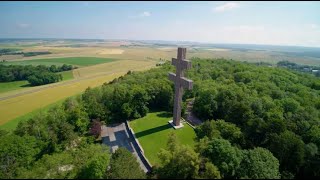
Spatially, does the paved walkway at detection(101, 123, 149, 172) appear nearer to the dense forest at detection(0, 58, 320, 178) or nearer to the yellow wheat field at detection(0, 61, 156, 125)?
the dense forest at detection(0, 58, 320, 178)

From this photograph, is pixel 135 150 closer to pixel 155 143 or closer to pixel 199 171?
pixel 155 143

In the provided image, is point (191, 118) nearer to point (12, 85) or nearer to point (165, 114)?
point (165, 114)

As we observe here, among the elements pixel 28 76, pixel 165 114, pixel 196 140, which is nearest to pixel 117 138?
pixel 165 114

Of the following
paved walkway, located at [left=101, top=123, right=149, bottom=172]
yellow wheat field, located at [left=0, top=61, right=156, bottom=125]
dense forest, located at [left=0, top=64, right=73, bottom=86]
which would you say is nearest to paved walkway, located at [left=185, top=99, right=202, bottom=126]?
paved walkway, located at [left=101, top=123, right=149, bottom=172]

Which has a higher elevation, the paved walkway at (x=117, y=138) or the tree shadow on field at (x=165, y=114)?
the tree shadow on field at (x=165, y=114)

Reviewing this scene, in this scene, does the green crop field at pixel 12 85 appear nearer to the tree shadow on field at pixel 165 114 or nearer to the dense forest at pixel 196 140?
the dense forest at pixel 196 140

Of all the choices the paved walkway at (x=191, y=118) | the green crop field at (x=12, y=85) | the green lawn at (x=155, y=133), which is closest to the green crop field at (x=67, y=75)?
the green crop field at (x=12, y=85)
